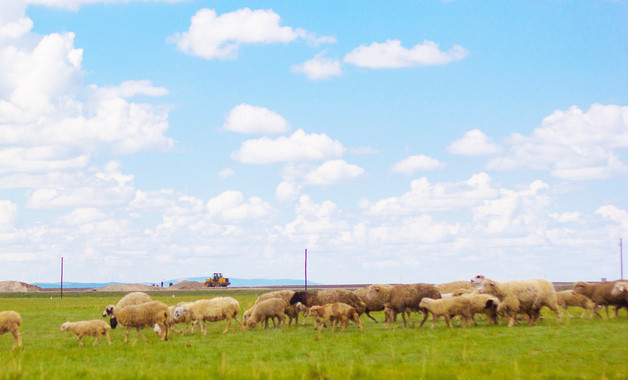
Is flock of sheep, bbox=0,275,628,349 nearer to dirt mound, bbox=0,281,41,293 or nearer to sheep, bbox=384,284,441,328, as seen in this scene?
sheep, bbox=384,284,441,328

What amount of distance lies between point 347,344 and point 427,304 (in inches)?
218

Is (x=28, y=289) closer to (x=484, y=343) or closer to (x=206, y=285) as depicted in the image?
(x=206, y=285)

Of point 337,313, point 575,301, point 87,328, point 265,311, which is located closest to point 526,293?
point 575,301

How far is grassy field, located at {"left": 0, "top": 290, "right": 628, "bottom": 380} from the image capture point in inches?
498

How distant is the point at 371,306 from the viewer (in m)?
26.1

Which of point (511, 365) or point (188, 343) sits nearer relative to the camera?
point (511, 365)

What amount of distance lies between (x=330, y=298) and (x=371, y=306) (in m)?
1.91

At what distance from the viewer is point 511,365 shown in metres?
13.3

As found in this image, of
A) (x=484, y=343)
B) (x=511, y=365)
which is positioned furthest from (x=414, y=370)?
(x=484, y=343)

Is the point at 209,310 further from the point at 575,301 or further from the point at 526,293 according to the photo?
the point at 575,301

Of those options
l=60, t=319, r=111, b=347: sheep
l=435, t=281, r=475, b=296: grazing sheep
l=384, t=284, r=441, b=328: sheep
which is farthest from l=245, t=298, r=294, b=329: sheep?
l=435, t=281, r=475, b=296: grazing sheep

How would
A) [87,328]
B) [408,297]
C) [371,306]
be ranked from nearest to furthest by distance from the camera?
[87,328] < [408,297] < [371,306]

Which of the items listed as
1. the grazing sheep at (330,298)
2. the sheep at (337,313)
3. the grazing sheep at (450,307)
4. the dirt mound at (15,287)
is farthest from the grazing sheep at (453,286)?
the dirt mound at (15,287)

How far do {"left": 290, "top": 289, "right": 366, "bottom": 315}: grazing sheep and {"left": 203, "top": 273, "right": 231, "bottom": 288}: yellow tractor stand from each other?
78157mm
